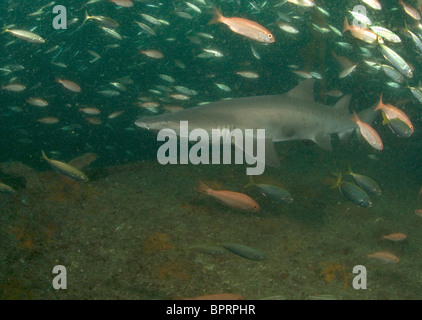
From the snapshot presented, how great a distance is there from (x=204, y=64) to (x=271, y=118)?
532 inches

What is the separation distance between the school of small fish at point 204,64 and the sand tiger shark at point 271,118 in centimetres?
71

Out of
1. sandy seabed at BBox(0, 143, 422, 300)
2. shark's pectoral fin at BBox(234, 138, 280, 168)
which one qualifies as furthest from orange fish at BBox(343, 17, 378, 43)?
sandy seabed at BBox(0, 143, 422, 300)

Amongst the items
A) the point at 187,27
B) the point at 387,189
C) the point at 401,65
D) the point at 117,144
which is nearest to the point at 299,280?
the point at 401,65

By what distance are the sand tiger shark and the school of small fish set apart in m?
0.71

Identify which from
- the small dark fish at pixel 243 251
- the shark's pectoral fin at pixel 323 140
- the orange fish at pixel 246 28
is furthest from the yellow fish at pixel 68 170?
the shark's pectoral fin at pixel 323 140

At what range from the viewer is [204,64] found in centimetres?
1775

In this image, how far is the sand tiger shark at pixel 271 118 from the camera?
5062 millimetres

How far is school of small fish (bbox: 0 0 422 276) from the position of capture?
211 inches

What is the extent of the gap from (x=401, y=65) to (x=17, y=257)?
22.2ft

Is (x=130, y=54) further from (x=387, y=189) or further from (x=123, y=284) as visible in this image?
(x=123, y=284)

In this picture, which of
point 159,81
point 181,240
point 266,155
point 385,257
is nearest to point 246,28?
point 266,155

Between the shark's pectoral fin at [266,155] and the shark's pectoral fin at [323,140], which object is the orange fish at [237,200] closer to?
the shark's pectoral fin at [266,155]

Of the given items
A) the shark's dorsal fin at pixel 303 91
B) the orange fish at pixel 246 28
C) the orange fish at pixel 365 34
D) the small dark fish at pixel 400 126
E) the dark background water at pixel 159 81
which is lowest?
the dark background water at pixel 159 81

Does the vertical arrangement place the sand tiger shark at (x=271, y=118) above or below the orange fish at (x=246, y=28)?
below
